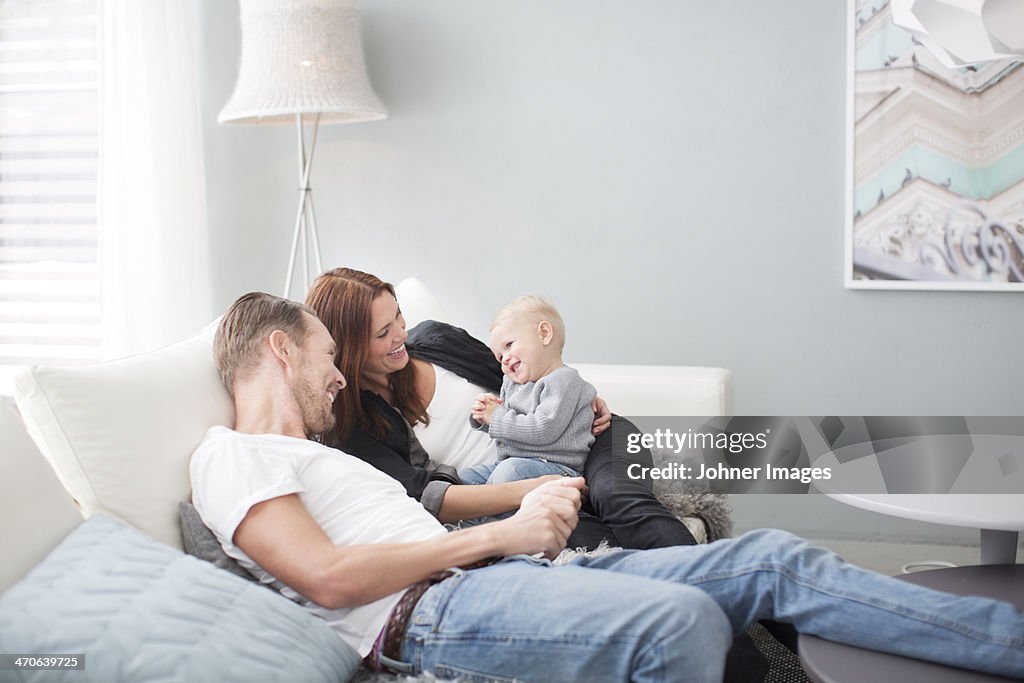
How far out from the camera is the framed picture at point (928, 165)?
290 cm

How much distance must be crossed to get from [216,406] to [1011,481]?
1715 mm

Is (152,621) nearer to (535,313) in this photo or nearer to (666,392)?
(535,313)

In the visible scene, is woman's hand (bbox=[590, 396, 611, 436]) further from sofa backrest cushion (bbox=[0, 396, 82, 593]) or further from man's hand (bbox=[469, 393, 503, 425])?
sofa backrest cushion (bbox=[0, 396, 82, 593])

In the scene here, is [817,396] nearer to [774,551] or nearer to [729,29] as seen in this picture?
[729,29]

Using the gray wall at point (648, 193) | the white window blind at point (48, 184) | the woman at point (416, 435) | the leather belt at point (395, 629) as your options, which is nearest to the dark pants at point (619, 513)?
the woman at point (416, 435)

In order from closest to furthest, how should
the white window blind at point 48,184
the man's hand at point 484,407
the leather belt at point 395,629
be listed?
the leather belt at point 395,629 → the man's hand at point 484,407 → the white window blind at point 48,184

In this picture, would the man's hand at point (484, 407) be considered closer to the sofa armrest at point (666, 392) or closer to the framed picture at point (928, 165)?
the sofa armrest at point (666, 392)

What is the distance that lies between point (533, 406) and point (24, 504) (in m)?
1.13

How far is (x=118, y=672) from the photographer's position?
1166 millimetres

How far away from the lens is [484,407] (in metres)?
2.29

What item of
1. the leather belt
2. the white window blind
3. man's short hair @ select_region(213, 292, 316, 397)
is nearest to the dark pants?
the leather belt

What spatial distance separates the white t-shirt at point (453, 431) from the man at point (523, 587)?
0.56 metres

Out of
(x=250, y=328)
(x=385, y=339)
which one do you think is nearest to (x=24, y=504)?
(x=250, y=328)

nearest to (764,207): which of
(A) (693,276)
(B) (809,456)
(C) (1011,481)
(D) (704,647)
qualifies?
(A) (693,276)
